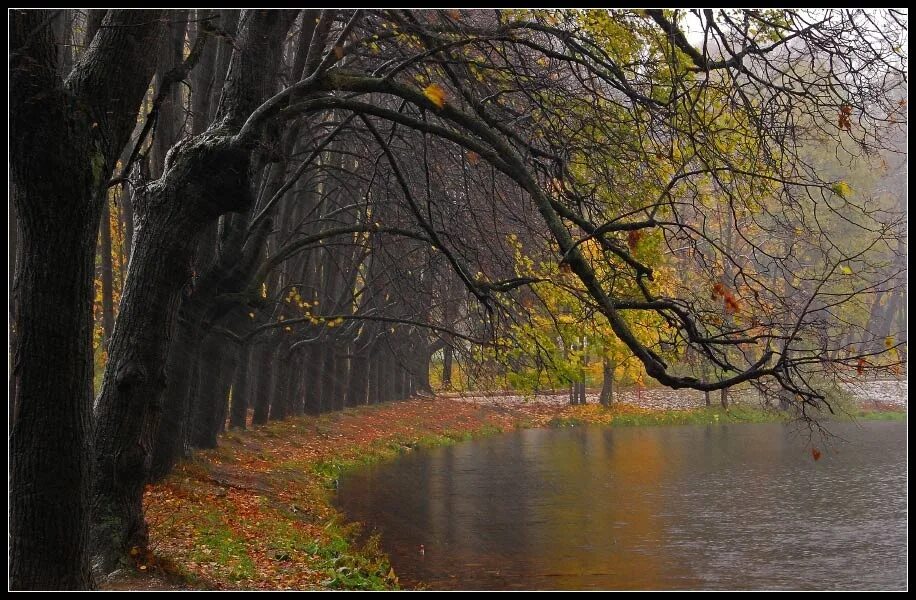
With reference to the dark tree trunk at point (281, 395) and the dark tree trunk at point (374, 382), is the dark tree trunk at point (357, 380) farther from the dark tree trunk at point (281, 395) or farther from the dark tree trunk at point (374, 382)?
the dark tree trunk at point (281, 395)

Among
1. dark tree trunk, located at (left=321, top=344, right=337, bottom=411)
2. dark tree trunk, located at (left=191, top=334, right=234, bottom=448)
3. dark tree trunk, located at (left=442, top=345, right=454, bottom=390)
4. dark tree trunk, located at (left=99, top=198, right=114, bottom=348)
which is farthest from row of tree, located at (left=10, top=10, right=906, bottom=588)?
dark tree trunk, located at (left=321, top=344, right=337, bottom=411)

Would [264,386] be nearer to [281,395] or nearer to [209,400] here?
[281,395]

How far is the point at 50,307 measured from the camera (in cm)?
525

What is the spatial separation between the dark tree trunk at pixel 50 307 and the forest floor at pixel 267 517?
5.98 feet

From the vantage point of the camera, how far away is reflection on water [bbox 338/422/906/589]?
11172mm

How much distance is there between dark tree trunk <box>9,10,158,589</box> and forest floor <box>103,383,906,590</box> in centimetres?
182

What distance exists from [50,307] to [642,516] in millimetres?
11936

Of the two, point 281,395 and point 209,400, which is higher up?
point 209,400

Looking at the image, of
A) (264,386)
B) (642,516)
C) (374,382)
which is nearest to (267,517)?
(642,516)

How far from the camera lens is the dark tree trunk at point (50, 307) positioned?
512cm

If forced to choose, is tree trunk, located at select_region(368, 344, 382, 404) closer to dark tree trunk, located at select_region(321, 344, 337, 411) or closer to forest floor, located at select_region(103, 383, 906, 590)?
dark tree trunk, located at select_region(321, 344, 337, 411)

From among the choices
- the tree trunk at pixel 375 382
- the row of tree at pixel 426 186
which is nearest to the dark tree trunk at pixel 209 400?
the row of tree at pixel 426 186

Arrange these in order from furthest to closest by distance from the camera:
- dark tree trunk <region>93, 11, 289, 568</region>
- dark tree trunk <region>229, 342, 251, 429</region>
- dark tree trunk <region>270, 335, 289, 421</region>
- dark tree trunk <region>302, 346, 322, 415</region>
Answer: dark tree trunk <region>302, 346, 322, 415</region> → dark tree trunk <region>270, 335, 289, 421</region> → dark tree trunk <region>229, 342, 251, 429</region> → dark tree trunk <region>93, 11, 289, 568</region>

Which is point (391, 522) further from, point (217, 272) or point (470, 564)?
point (217, 272)
